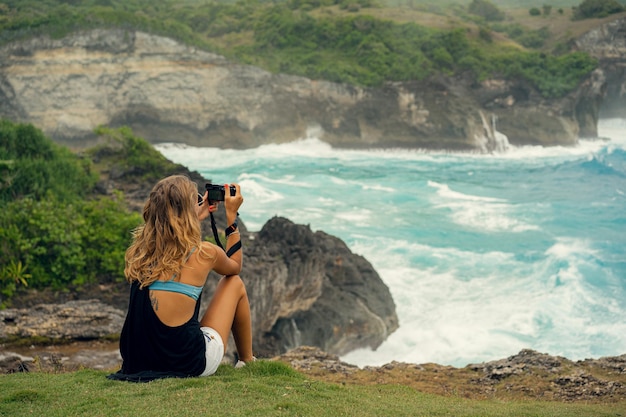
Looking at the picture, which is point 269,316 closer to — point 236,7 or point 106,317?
A: point 106,317

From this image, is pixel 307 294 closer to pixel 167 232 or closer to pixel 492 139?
pixel 167 232

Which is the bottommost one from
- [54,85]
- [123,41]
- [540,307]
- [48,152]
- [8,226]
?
[540,307]

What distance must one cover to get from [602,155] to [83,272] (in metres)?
44.2

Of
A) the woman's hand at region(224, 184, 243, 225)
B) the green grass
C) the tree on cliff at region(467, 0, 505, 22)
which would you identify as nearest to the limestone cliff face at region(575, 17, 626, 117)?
the tree on cliff at region(467, 0, 505, 22)

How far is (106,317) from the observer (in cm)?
1286

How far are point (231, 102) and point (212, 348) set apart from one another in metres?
46.6

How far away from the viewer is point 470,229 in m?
31.2

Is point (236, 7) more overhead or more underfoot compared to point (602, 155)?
more overhead

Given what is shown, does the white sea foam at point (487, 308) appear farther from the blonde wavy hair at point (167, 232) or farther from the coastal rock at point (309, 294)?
the blonde wavy hair at point (167, 232)

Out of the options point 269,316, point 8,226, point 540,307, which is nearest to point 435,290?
point 540,307

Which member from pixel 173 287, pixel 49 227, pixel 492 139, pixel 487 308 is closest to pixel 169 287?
pixel 173 287

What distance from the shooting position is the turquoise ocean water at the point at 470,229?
19938mm

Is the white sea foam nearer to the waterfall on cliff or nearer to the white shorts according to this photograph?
the white shorts

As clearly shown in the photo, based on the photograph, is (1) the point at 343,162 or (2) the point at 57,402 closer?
(2) the point at 57,402
